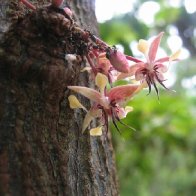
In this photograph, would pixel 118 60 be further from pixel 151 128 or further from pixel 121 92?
pixel 151 128

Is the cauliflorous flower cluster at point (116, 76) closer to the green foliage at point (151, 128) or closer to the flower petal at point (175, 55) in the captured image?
the flower petal at point (175, 55)

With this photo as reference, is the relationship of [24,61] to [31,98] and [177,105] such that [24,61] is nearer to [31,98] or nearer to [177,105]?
[31,98]

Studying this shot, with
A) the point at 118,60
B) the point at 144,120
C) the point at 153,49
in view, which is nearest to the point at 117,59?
the point at 118,60

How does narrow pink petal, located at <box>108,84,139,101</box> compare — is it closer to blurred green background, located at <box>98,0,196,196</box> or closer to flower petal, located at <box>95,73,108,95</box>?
flower petal, located at <box>95,73,108,95</box>

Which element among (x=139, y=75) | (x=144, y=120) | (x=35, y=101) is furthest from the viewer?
(x=144, y=120)

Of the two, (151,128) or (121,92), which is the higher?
(151,128)


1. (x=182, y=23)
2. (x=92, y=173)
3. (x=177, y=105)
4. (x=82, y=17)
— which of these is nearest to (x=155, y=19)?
(x=177, y=105)

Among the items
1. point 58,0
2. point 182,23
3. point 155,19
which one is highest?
point 182,23

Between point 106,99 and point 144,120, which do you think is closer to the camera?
point 106,99
